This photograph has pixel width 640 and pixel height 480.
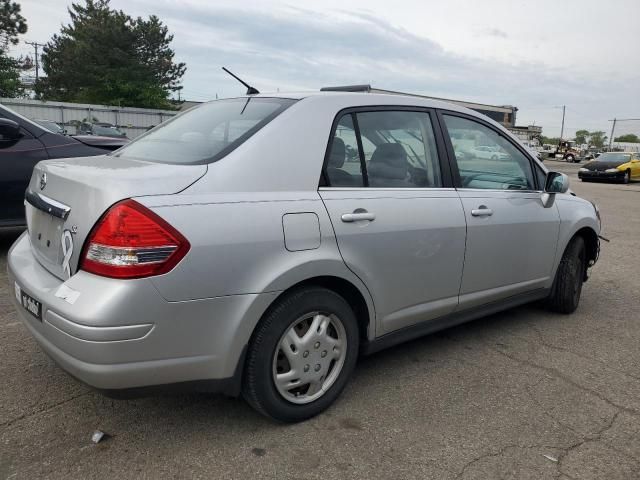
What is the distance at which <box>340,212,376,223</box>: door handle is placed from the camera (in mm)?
2692

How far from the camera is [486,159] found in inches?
151

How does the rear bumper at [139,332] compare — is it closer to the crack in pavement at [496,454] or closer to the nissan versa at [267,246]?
the nissan versa at [267,246]

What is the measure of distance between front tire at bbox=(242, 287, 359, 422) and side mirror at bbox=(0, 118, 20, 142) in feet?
13.2

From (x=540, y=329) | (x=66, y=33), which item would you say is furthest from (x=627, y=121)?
(x=540, y=329)

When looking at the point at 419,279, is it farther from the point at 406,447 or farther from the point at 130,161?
the point at 130,161

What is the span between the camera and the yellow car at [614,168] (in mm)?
23953

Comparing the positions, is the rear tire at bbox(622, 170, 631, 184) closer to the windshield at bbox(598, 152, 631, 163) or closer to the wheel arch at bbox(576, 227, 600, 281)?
the windshield at bbox(598, 152, 631, 163)

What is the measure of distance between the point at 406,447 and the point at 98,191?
1.77 metres

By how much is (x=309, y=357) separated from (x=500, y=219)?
5.58 ft

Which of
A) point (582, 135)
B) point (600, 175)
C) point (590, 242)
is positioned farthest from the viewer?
point (582, 135)

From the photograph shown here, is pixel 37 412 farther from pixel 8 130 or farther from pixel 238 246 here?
pixel 8 130

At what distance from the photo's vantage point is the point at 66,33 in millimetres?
49312

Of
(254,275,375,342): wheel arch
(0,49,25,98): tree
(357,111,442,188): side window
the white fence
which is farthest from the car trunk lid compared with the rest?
(0,49,25,98): tree

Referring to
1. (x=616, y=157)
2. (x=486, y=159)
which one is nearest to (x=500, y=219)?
(x=486, y=159)
